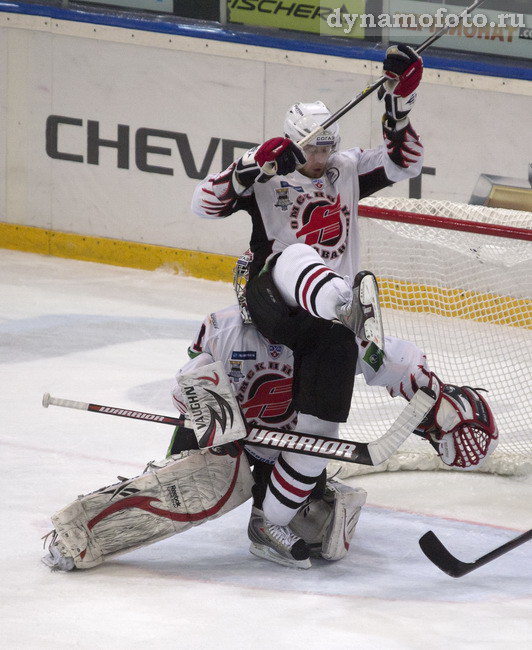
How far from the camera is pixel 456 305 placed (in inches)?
147

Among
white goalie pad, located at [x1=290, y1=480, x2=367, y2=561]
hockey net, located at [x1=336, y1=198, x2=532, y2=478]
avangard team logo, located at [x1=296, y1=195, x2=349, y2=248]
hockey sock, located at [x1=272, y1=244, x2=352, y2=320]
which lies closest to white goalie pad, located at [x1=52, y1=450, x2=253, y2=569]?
white goalie pad, located at [x1=290, y1=480, x2=367, y2=561]

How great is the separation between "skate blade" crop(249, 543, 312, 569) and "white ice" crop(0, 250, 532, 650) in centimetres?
2

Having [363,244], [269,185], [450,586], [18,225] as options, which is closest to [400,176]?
[269,185]

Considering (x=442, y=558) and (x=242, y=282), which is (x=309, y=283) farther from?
(x=442, y=558)

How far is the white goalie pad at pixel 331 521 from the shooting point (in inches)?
116

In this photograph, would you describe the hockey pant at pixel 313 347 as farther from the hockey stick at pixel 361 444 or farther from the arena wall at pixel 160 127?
the arena wall at pixel 160 127

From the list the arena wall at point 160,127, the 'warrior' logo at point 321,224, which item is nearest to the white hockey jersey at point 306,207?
the 'warrior' logo at point 321,224

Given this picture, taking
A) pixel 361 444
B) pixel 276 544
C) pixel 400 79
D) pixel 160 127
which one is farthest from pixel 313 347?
pixel 160 127

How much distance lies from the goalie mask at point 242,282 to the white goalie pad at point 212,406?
0.15m

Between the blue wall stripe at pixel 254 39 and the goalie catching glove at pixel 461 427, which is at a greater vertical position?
the blue wall stripe at pixel 254 39

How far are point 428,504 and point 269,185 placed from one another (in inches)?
39.2

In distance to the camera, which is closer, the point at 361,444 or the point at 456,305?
the point at 361,444

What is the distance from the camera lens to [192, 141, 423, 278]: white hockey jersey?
2.98 meters

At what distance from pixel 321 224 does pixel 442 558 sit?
0.82 meters
